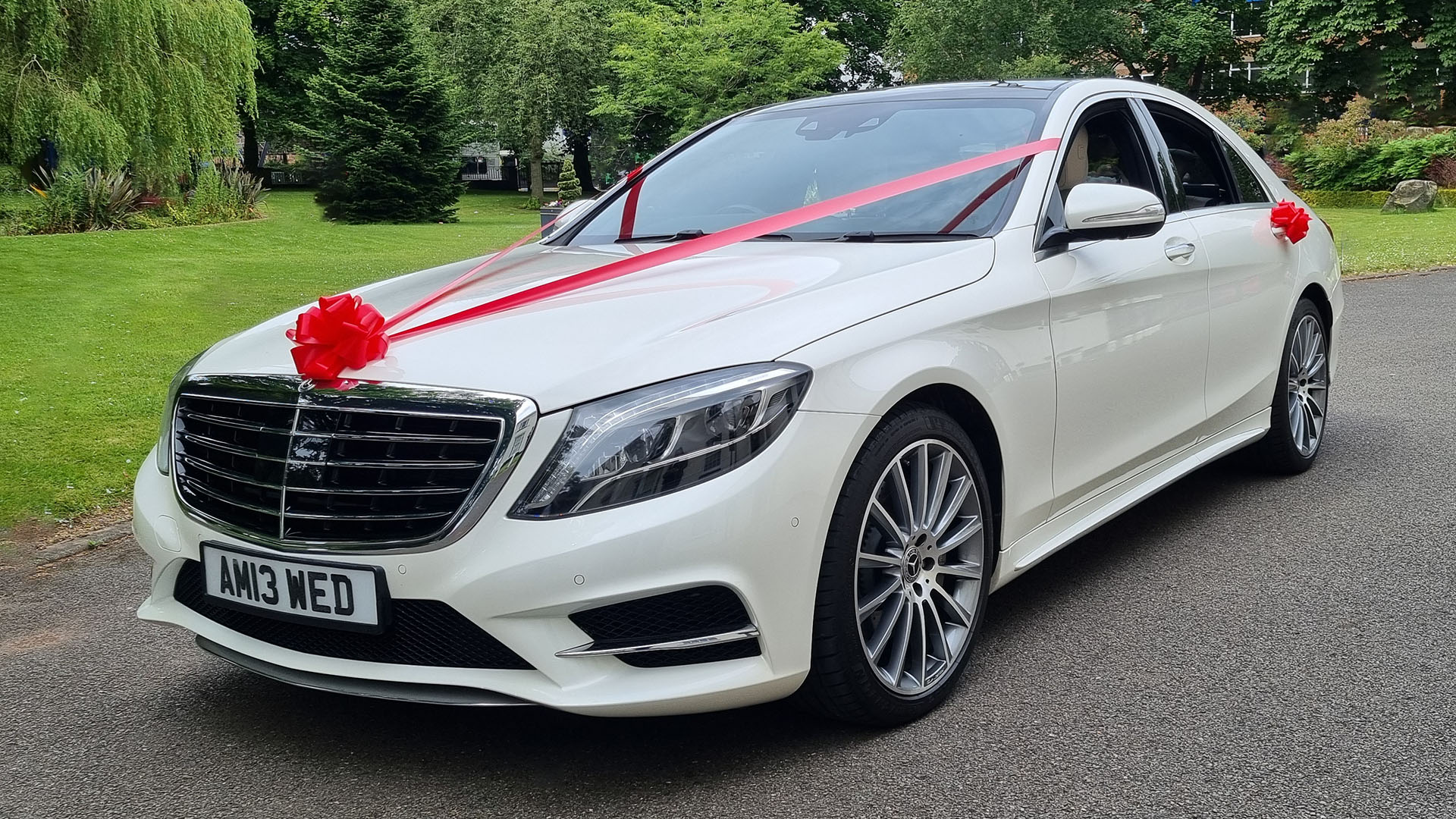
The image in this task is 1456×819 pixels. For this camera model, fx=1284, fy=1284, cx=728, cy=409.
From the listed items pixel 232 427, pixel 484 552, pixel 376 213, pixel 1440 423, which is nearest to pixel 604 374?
pixel 484 552

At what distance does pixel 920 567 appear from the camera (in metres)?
3.15

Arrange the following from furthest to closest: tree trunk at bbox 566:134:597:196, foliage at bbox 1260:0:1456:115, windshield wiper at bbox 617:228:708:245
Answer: tree trunk at bbox 566:134:597:196 < foliage at bbox 1260:0:1456:115 < windshield wiper at bbox 617:228:708:245

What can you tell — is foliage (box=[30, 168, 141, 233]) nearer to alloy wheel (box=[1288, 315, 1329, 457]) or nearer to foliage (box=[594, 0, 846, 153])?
alloy wheel (box=[1288, 315, 1329, 457])

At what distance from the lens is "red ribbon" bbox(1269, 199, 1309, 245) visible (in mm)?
5156

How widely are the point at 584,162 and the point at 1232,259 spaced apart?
53982 mm

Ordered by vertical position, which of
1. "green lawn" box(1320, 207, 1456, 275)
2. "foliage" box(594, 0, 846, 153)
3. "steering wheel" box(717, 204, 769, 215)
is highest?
"foliage" box(594, 0, 846, 153)

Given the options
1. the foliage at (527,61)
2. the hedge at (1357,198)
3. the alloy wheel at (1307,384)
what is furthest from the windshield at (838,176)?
the foliage at (527,61)

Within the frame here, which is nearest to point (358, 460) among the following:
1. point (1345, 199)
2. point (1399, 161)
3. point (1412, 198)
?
point (1412, 198)

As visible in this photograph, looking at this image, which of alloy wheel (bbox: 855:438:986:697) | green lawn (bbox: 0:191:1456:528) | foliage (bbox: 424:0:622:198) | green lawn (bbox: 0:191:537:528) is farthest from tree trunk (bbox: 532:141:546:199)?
alloy wheel (bbox: 855:438:986:697)

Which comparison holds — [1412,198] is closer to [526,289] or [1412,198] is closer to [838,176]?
[838,176]

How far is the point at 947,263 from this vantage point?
3340 millimetres

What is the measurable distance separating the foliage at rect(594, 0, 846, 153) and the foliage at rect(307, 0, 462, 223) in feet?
33.7

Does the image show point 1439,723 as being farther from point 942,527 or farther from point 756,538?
point 756,538

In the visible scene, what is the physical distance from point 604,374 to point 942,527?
1015mm
